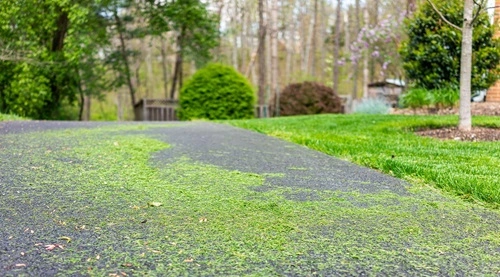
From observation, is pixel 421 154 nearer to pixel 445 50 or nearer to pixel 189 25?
A: pixel 445 50

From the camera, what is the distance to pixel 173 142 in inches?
188

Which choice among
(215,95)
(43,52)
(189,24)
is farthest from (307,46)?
(43,52)

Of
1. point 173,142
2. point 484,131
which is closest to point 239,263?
point 173,142

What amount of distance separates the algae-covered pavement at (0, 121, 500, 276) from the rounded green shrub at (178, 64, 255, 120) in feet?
30.5

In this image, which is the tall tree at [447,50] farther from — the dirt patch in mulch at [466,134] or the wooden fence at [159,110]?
the wooden fence at [159,110]

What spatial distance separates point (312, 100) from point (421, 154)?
8.23 meters

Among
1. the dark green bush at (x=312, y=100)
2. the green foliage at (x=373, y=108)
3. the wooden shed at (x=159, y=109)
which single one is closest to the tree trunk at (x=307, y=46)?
the wooden shed at (x=159, y=109)

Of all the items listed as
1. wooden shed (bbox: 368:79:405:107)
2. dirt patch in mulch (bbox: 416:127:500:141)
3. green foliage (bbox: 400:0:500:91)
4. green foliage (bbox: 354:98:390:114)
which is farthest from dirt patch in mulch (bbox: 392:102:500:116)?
wooden shed (bbox: 368:79:405:107)

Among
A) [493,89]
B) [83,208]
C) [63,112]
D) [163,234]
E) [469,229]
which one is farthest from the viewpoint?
[63,112]

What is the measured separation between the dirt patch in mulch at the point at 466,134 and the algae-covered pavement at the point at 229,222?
93.1 inches

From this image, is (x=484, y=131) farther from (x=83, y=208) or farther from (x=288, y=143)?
(x=83, y=208)

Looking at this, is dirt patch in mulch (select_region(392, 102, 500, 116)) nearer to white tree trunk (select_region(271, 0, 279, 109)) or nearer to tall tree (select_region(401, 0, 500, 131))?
tall tree (select_region(401, 0, 500, 131))

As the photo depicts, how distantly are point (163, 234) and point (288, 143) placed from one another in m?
3.39

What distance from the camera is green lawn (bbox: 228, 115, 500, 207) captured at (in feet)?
8.54
